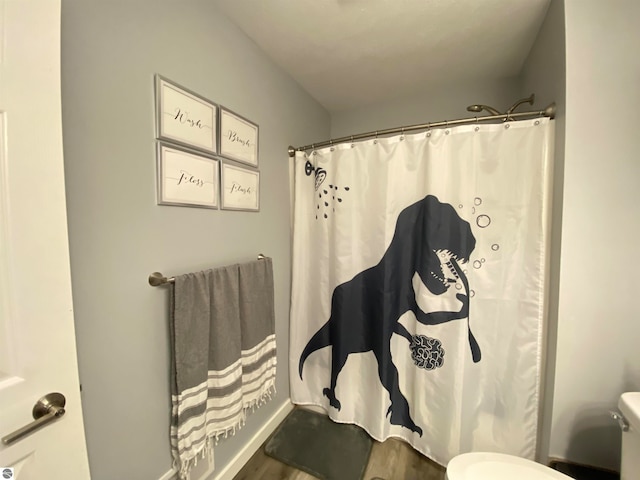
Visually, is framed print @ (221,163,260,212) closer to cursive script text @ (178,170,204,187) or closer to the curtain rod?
cursive script text @ (178,170,204,187)

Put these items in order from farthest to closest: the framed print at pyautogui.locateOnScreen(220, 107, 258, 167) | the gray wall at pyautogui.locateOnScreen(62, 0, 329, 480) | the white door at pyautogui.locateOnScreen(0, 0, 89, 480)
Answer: the framed print at pyautogui.locateOnScreen(220, 107, 258, 167)
the gray wall at pyautogui.locateOnScreen(62, 0, 329, 480)
the white door at pyautogui.locateOnScreen(0, 0, 89, 480)

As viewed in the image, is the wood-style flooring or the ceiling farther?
the wood-style flooring

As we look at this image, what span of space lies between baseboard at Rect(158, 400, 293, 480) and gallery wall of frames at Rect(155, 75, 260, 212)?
1.10m

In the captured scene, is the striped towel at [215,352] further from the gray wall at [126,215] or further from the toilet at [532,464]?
the toilet at [532,464]

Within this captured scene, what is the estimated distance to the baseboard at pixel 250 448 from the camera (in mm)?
1142

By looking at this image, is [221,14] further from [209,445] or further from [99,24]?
[209,445]

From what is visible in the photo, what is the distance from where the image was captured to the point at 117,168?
76 cm

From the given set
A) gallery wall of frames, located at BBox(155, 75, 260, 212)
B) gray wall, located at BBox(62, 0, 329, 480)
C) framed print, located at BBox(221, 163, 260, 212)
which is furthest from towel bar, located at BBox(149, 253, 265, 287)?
framed print, located at BBox(221, 163, 260, 212)

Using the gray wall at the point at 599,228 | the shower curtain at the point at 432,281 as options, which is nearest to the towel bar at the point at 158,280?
the shower curtain at the point at 432,281

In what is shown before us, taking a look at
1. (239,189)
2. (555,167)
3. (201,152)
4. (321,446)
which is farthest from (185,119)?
(321,446)

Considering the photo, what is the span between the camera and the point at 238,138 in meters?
1.17

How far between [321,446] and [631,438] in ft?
4.26

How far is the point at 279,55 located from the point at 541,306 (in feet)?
6.08

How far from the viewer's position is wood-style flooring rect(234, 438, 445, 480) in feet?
4.05
